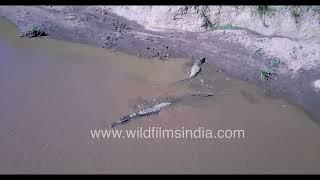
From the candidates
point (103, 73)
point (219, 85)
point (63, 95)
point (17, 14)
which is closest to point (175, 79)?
point (219, 85)

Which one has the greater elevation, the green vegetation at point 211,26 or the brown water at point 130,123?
the green vegetation at point 211,26

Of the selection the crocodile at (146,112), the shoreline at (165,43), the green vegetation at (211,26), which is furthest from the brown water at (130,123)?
the green vegetation at (211,26)

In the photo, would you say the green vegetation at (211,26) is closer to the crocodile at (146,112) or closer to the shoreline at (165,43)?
the shoreline at (165,43)

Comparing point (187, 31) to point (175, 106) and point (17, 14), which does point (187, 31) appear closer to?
point (175, 106)

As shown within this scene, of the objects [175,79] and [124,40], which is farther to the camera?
[124,40]

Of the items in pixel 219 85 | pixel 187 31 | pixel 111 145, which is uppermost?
pixel 187 31

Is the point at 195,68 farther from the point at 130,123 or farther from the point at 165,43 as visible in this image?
the point at 130,123

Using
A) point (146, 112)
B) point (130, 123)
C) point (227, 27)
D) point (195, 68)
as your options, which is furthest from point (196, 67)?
point (130, 123)
